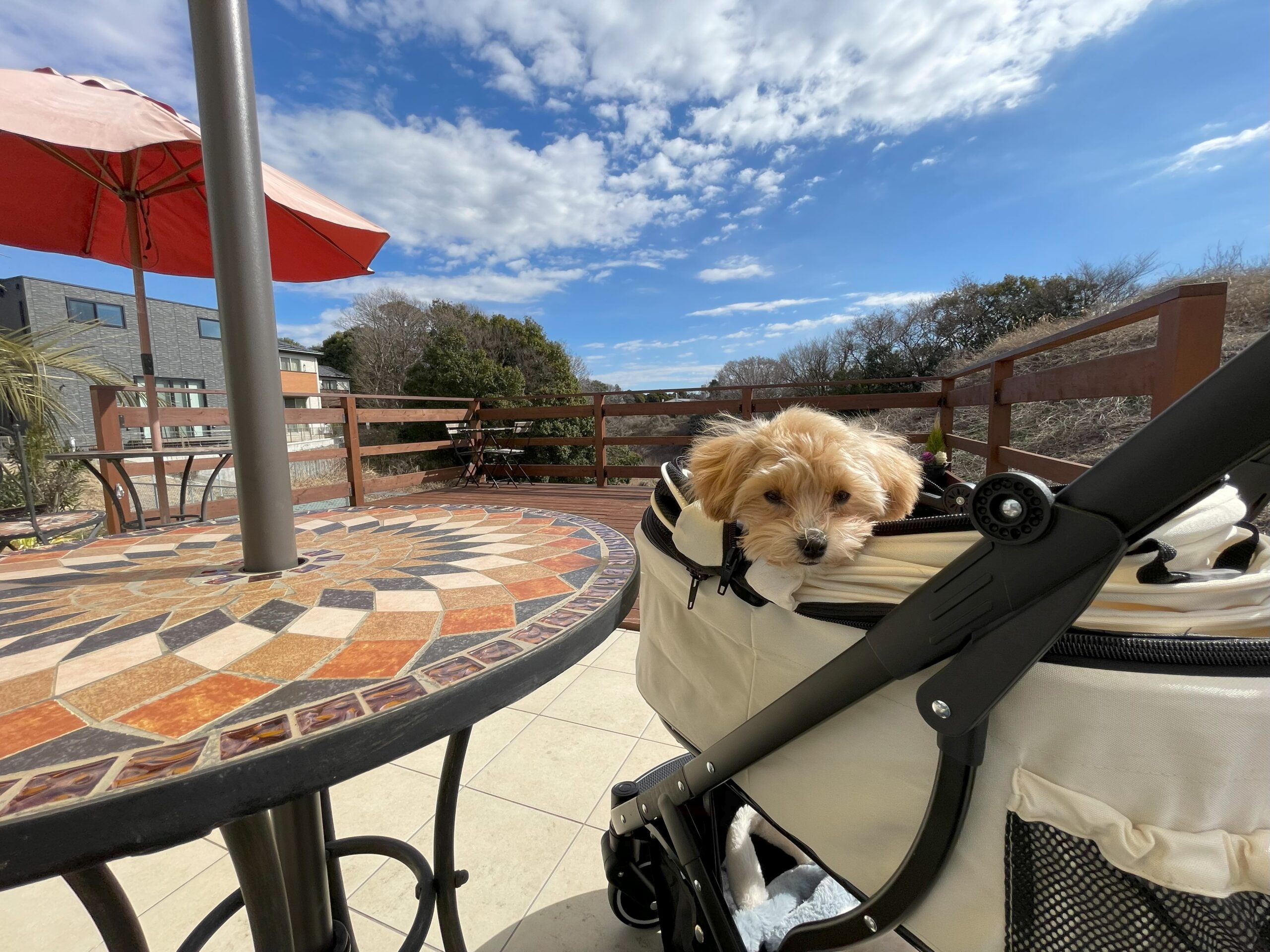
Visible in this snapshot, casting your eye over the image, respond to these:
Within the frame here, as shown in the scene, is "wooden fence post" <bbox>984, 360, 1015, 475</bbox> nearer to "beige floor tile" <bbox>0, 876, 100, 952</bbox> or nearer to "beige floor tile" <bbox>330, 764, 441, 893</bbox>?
"beige floor tile" <bbox>330, 764, 441, 893</bbox>

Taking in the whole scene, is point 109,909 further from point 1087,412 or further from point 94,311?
point 94,311

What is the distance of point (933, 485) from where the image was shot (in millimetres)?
1236

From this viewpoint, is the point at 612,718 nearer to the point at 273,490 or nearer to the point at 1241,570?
the point at 273,490

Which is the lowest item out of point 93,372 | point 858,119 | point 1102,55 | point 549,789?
point 549,789

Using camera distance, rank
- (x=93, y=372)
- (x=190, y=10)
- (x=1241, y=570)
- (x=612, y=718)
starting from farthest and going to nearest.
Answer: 1. (x=93, y=372)
2. (x=612, y=718)
3. (x=190, y=10)
4. (x=1241, y=570)

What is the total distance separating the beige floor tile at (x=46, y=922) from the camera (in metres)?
1.18

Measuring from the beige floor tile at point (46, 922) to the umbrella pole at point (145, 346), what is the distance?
71.0 inches

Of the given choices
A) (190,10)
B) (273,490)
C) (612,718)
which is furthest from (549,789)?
(190,10)

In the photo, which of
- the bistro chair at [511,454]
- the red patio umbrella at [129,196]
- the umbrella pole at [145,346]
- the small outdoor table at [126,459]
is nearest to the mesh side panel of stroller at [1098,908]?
the small outdoor table at [126,459]

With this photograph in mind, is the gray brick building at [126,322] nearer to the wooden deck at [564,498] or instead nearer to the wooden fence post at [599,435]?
the wooden deck at [564,498]

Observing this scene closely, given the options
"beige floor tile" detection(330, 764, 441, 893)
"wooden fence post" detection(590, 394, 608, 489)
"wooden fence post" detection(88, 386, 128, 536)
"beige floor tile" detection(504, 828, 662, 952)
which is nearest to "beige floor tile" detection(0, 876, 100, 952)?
"beige floor tile" detection(330, 764, 441, 893)

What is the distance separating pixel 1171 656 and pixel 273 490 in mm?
1296

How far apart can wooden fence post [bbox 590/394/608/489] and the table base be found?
498cm

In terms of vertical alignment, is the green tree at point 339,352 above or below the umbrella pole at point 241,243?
above
